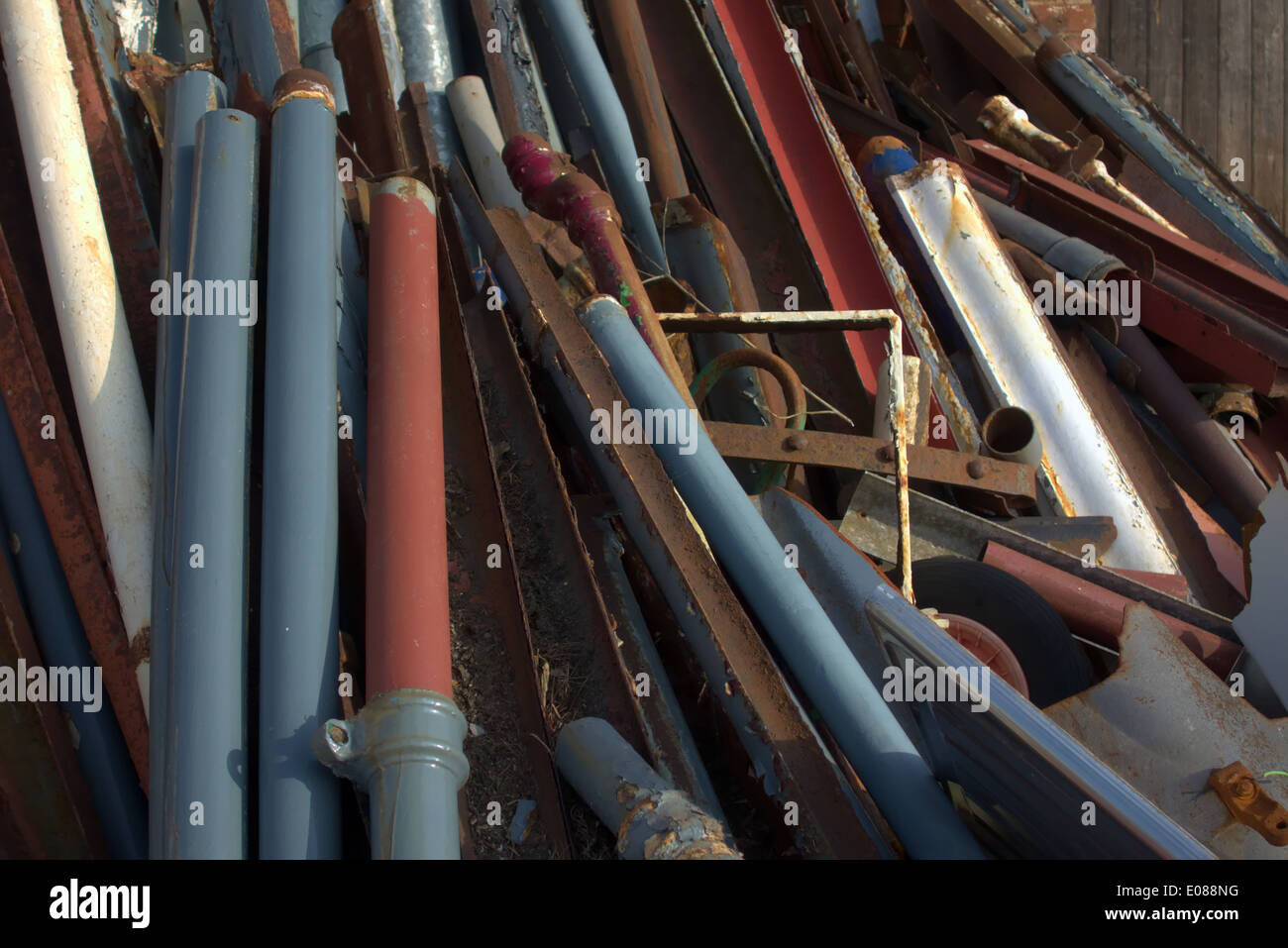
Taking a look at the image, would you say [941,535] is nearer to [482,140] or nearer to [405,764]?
[405,764]

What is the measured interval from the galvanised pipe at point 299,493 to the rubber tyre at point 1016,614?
60.5 inches

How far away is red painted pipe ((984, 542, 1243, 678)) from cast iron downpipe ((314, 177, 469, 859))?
1562mm

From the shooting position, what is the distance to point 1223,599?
Result: 3.36 m

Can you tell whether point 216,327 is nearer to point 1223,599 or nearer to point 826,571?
point 826,571

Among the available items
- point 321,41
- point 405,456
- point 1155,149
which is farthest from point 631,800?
point 1155,149

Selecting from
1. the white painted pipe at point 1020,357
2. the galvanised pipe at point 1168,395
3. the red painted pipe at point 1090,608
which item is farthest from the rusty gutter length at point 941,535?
the galvanised pipe at point 1168,395

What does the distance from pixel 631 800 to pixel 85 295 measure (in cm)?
175

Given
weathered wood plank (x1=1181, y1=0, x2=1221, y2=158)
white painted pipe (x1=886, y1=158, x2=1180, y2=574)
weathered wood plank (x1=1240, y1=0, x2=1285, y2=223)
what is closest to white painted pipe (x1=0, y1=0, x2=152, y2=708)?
white painted pipe (x1=886, y1=158, x2=1180, y2=574)

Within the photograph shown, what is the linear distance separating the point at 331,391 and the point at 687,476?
80 centimetres

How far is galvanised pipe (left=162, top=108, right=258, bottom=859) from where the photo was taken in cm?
197

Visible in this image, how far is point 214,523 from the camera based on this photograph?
85.9 inches

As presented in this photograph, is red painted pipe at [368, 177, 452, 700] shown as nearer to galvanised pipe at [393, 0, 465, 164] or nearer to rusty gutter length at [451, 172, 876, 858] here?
rusty gutter length at [451, 172, 876, 858]

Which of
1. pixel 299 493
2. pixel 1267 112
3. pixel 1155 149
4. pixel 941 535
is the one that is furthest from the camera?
pixel 1267 112
